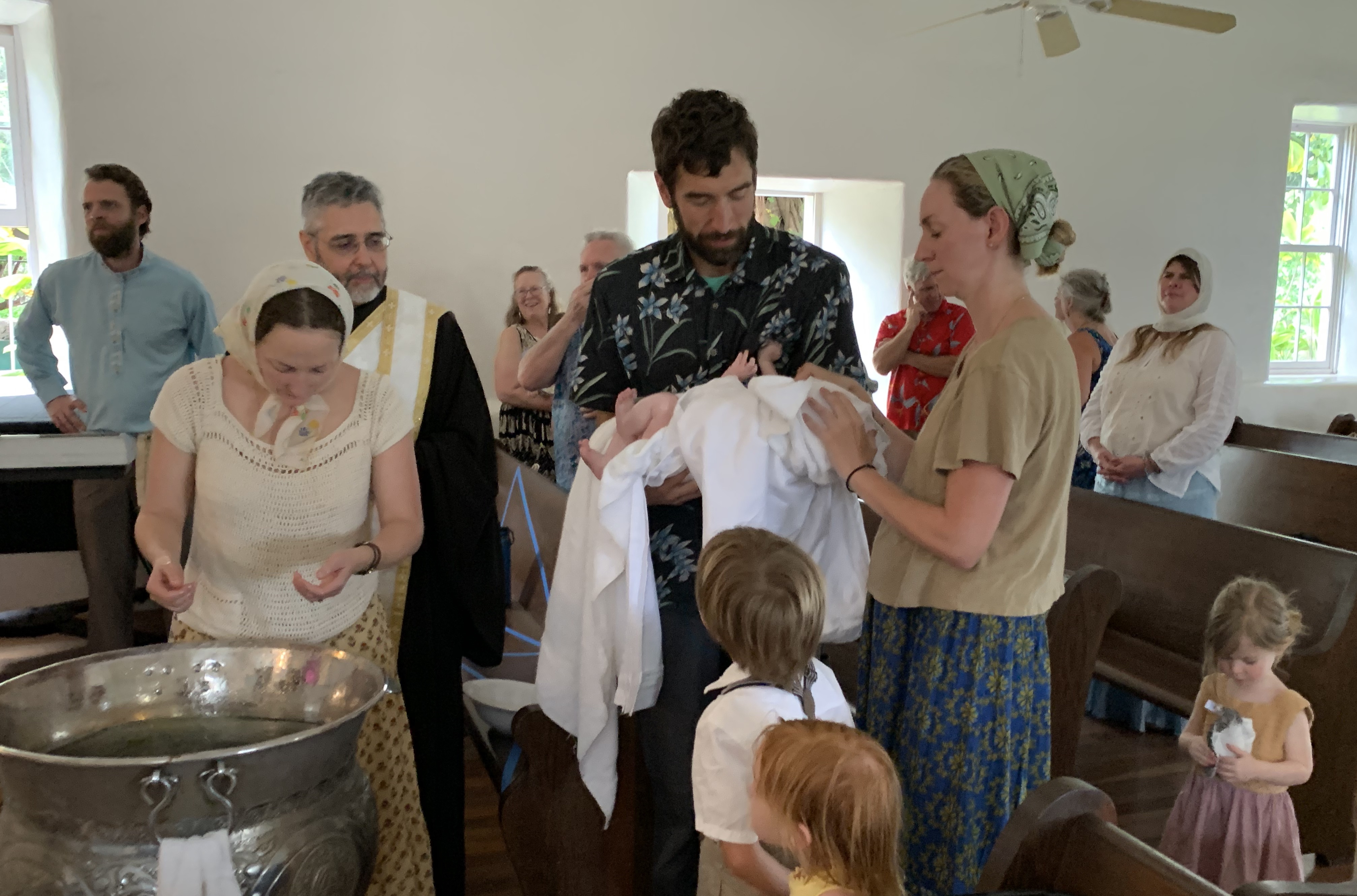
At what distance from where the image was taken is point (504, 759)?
288cm

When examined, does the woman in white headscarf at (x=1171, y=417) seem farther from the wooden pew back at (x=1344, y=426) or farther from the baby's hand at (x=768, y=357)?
the wooden pew back at (x=1344, y=426)

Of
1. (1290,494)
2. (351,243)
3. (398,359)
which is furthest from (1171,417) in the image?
(351,243)

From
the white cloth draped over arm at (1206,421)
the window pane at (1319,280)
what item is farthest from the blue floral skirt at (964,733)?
the window pane at (1319,280)

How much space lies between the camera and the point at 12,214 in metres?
5.20

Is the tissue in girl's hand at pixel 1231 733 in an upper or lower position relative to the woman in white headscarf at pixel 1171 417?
lower

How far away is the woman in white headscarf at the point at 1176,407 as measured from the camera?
4.07 metres

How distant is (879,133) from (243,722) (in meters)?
5.61

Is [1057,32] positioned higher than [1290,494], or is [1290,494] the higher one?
[1057,32]


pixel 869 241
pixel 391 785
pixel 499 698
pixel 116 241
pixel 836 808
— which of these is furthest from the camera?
pixel 869 241

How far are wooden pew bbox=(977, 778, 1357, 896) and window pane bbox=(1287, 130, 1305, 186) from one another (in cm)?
815

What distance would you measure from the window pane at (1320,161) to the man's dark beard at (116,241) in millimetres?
8143

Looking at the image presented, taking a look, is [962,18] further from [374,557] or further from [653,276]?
[374,557]

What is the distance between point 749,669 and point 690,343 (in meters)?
0.64

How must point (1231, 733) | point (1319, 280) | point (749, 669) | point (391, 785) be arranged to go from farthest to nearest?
point (1319, 280), point (1231, 733), point (391, 785), point (749, 669)
